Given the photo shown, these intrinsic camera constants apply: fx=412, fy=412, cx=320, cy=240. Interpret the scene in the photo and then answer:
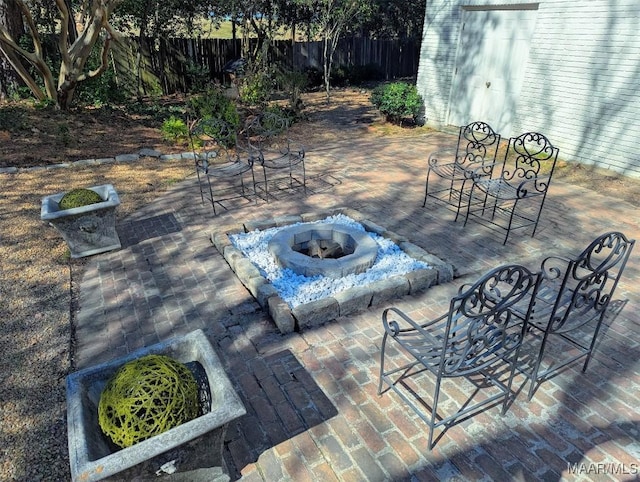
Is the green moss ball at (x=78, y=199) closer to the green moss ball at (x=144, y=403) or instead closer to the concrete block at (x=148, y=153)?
the green moss ball at (x=144, y=403)

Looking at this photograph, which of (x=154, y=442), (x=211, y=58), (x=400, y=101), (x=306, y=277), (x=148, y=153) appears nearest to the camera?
(x=154, y=442)

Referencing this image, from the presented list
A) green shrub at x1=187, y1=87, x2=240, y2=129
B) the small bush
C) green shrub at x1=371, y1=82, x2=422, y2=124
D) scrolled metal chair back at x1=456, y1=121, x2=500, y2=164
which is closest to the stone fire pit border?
scrolled metal chair back at x1=456, y1=121, x2=500, y2=164

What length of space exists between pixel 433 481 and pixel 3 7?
1231 centimetres

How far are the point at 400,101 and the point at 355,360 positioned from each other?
27.7 feet

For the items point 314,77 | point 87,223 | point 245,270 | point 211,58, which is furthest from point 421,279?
point 314,77

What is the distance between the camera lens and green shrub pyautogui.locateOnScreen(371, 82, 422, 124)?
10.1m

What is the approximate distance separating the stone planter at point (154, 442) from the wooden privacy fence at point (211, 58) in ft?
35.4

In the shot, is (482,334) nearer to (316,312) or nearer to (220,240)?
(316,312)

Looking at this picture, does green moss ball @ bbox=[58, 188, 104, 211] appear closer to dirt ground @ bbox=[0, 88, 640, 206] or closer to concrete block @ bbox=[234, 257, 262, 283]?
concrete block @ bbox=[234, 257, 262, 283]

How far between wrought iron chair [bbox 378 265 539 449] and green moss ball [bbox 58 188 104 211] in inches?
139

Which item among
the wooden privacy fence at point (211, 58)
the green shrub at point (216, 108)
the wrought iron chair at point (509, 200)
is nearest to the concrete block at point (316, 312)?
the wrought iron chair at point (509, 200)

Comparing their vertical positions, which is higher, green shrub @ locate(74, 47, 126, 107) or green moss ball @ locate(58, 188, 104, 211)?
green shrub @ locate(74, 47, 126, 107)

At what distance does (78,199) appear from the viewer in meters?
4.39

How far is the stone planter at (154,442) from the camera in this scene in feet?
5.66
